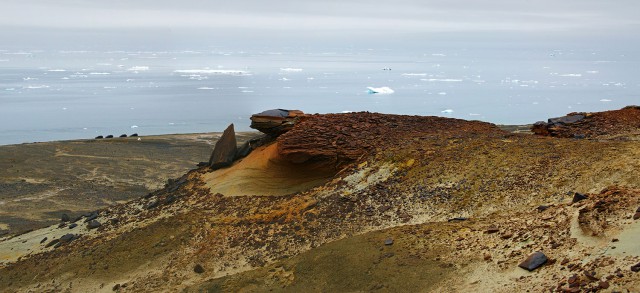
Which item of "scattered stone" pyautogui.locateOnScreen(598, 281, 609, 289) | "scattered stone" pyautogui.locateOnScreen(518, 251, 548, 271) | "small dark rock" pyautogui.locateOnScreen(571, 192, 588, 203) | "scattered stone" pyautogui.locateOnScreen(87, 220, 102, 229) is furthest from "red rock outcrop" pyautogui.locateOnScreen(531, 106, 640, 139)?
"scattered stone" pyautogui.locateOnScreen(87, 220, 102, 229)

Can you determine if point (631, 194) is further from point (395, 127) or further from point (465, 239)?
point (395, 127)

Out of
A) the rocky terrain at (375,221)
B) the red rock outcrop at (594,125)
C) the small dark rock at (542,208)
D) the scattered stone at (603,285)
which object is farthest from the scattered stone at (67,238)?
the scattered stone at (603,285)

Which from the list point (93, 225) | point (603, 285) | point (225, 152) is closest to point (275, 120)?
point (225, 152)

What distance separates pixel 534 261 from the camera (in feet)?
25.8

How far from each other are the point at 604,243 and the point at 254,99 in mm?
63699

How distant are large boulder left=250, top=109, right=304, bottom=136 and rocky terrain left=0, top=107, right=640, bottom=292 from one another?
1.20 feet

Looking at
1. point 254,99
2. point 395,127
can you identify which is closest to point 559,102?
point 254,99

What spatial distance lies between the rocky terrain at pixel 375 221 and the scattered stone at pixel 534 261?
0.02m

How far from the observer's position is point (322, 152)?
13.4 meters

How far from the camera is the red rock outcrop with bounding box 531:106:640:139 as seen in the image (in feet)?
45.4

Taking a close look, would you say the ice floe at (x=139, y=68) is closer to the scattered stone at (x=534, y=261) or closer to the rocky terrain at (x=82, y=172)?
the rocky terrain at (x=82, y=172)

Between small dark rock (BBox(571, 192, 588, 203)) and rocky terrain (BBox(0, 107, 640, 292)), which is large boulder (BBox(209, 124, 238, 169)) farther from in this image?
small dark rock (BBox(571, 192, 588, 203))

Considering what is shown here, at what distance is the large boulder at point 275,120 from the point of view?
49.0 feet

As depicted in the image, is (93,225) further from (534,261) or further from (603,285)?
(603,285)
